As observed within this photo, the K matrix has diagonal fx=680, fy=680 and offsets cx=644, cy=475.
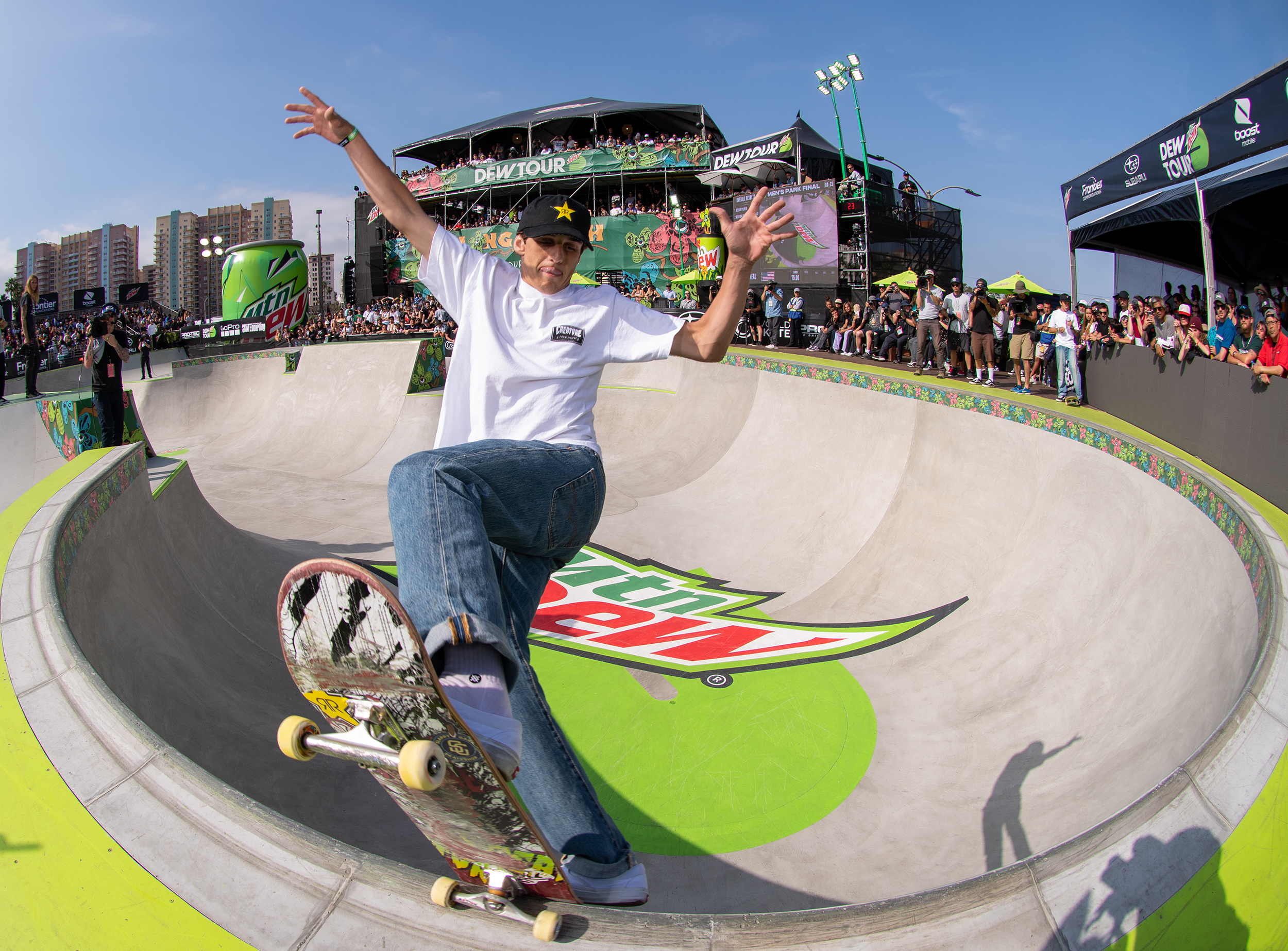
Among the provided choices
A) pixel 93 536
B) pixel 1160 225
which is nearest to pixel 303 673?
pixel 93 536

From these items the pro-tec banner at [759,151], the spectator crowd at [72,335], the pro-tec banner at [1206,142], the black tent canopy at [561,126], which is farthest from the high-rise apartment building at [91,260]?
the pro-tec banner at [1206,142]

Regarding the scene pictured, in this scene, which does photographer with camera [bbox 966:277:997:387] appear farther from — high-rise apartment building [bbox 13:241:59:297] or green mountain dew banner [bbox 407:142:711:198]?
high-rise apartment building [bbox 13:241:59:297]

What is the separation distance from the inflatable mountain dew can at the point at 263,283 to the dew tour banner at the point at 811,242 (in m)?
16.7

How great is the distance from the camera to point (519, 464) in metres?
1.81

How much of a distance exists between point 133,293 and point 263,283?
38.4ft

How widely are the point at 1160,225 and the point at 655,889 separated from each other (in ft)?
61.7

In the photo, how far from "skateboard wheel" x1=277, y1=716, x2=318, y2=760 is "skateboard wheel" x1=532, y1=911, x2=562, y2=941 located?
609mm

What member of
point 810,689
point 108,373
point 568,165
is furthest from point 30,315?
point 568,165

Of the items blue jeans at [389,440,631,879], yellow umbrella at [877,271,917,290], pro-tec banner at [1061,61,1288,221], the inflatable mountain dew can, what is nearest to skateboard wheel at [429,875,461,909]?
blue jeans at [389,440,631,879]

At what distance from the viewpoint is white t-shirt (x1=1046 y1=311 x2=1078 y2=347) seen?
930cm

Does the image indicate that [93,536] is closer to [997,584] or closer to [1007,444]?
[997,584]

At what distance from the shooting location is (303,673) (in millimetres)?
1563

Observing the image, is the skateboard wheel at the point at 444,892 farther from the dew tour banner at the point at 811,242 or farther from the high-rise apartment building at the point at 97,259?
the high-rise apartment building at the point at 97,259

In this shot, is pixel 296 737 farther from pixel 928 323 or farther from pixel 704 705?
pixel 928 323
